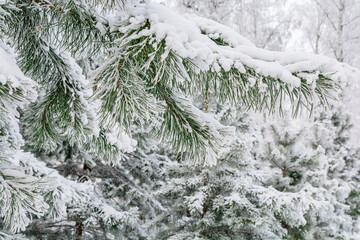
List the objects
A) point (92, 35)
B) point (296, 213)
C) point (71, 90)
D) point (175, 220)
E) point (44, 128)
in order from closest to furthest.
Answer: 1. point (92, 35)
2. point (71, 90)
3. point (44, 128)
4. point (296, 213)
5. point (175, 220)

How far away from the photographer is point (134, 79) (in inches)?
29.6

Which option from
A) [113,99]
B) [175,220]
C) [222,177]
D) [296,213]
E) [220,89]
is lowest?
[175,220]

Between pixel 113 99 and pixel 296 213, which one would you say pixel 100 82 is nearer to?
pixel 113 99

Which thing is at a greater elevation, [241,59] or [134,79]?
[241,59]

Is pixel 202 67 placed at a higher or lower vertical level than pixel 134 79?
higher

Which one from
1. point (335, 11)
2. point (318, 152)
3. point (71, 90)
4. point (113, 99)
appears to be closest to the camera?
point (113, 99)

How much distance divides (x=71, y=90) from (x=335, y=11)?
1228 cm

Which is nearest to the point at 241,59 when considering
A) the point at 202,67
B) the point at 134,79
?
the point at 202,67

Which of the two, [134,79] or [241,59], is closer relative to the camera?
[241,59]

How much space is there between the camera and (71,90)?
52.4 inches

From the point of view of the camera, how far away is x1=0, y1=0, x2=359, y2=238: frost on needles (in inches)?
24.3

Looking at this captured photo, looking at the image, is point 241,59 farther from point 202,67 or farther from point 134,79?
point 134,79

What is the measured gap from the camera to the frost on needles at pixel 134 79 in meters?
0.62

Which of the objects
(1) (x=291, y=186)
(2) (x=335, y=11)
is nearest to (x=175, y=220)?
(1) (x=291, y=186)
